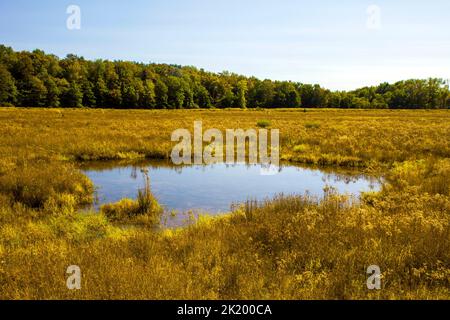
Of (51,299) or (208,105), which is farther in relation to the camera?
(208,105)

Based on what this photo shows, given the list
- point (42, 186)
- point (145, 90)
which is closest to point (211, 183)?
point (42, 186)

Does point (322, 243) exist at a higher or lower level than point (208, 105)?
lower

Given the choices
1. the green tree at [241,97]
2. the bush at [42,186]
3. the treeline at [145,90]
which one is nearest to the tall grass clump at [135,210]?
the bush at [42,186]

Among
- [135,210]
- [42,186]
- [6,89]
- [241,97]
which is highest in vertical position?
[241,97]

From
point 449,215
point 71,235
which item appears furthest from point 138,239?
point 449,215

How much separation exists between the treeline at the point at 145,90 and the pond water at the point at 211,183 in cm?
6017

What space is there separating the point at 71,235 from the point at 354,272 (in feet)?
16.3

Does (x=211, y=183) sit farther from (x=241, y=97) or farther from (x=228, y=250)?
(x=241, y=97)

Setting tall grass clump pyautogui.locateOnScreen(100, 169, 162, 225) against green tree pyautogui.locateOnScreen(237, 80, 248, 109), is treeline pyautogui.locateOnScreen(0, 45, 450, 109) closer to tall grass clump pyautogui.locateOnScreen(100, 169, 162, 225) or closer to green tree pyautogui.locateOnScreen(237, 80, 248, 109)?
green tree pyautogui.locateOnScreen(237, 80, 248, 109)

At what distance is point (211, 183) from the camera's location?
1201 centimetres

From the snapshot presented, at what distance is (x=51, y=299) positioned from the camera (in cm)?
375

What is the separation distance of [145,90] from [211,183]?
74661 mm

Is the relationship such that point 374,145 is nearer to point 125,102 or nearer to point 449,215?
point 449,215

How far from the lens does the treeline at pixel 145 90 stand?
224 feet
